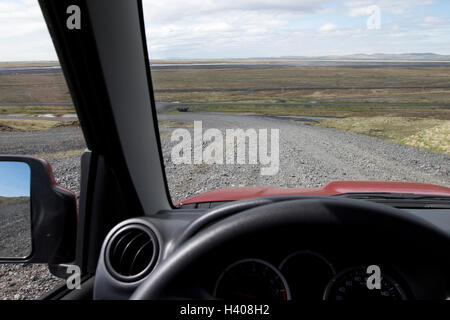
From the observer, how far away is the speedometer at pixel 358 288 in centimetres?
144

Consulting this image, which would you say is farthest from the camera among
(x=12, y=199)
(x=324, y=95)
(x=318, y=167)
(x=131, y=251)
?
(x=324, y=95)

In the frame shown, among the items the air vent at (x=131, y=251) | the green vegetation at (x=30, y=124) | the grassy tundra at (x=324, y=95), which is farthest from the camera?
the grassy tundra at (x=324, y=95)

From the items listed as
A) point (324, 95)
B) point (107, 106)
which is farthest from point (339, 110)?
point (107, 106)

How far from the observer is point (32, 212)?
2.26 m

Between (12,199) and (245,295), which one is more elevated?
(12,199)

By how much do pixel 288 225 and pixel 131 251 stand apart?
1054 millimetres

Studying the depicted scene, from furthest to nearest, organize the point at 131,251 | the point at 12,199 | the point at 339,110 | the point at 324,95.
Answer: the point at 324,95 < the point at 339,110 < the point at 12,199 < the point at 131,251

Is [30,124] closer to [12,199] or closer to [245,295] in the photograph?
[12,199]

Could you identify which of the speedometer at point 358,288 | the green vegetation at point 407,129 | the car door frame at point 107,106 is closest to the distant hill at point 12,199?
the car door frame at point 107,106

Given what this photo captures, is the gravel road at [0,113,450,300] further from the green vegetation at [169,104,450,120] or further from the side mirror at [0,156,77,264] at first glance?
the side mirror at [0,156,77,264]

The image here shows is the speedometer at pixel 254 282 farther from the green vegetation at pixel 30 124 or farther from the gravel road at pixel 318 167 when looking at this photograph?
the gravel road at pixel 318 167

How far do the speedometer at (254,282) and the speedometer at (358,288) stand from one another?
0.17 metres

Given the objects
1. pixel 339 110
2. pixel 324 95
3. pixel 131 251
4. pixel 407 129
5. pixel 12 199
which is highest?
pixel 324 95
